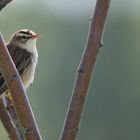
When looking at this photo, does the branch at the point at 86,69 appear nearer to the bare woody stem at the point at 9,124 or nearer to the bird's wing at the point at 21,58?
the bare woody stem at the point at 9,124

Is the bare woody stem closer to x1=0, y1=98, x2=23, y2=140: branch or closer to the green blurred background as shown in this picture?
x1=0, y1=98, x2=23, y2=140: branch

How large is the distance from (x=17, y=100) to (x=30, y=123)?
104 millimetres

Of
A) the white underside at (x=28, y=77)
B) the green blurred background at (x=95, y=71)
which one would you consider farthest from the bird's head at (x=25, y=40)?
the green blurred background at (x=95, y=71)

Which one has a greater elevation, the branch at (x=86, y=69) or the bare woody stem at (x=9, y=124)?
the branch at (x=86, y=69)

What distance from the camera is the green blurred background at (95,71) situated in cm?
2348

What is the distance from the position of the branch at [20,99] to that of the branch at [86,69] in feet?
0.43

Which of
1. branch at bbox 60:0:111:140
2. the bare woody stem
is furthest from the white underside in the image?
branch at bbox 60:0:111:140

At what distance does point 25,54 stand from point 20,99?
3.26 metres

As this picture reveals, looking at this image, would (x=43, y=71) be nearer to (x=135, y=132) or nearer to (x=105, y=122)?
(x=105, y=122)

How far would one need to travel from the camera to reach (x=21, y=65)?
253 inches

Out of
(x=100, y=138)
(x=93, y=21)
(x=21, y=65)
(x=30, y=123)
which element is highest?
(x=93, y=21)

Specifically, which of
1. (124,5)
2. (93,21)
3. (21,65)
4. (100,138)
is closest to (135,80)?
(100,138)

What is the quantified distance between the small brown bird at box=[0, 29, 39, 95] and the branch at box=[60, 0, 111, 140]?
2229 millimetres

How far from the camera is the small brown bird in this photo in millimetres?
6320
